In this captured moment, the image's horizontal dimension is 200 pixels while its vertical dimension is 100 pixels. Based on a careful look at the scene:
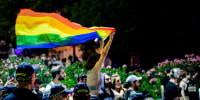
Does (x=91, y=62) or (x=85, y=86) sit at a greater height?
(x=91, y=62)

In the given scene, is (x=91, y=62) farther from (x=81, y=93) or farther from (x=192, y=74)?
(x=192, y=74)

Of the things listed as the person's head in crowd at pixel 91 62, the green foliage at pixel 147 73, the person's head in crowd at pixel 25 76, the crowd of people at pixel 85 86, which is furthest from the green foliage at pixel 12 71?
the person's head in crowd at pixel 25 76

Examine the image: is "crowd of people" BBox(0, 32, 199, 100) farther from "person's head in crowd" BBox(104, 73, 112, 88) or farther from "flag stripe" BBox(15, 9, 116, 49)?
"flag stripe" BBox(15, 9, 116, 49)

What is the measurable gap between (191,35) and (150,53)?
10.5 feet

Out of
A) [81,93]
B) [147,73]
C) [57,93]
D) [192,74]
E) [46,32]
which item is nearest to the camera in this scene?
[81,93]

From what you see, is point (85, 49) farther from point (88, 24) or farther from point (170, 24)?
point (170, 24)

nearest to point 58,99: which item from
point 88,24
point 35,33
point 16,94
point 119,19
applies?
point 16,94

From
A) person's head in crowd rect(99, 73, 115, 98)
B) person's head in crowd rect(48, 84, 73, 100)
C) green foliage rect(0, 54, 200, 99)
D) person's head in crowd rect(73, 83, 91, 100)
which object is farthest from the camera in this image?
green foliage rect(0, 54, 200, 99)

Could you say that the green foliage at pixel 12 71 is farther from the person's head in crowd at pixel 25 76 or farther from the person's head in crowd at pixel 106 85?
the person's head in crowd at pixel 25 76

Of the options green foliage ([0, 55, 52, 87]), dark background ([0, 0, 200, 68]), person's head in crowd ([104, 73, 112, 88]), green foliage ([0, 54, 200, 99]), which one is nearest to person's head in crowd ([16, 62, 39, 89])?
person's head in crowd ([104, 73, 112, 88])

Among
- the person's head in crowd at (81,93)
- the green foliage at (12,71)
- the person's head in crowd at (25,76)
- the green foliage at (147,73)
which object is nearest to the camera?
the person's head in crowd at (25,76)

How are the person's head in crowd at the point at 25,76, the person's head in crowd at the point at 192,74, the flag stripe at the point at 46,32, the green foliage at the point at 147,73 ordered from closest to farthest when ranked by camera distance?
the person's head in crowd at the point at 25,76 < the flag stripe at the point at 46,32 < the green foliage at the point at 147,73 < the person's head in crowd at the point at 192,74

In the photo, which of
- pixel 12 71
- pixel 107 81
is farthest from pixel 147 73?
pixel 107 81

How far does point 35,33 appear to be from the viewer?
267 inches
